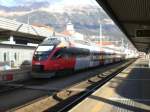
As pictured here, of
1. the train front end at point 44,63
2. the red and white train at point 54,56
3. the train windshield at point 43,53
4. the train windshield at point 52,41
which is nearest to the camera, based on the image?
the train front end at point 44,63

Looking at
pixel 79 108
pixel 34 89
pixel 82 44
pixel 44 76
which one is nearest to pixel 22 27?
pixel 82 44

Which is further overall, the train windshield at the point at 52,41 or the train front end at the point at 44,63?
the train windshield at the point at 52,41

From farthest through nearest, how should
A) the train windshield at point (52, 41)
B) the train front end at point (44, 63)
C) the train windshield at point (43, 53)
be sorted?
the train windshield at point (52, 41) < the train windshield at point (43, 53) < the train front end at point (44, 63)

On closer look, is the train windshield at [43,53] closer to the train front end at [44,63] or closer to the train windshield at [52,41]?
the train front end at [44,63]

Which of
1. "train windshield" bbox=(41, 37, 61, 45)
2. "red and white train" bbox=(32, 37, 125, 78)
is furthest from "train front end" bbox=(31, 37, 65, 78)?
"train windshield" bbox=(41, 37, 61, 45)

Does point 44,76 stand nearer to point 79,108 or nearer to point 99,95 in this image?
point 99,95

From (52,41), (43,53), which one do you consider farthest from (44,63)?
(52,41)

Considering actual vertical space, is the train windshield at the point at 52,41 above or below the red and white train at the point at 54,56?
above

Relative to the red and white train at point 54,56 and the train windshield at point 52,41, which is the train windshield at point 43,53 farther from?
the train windshield at point 52,41

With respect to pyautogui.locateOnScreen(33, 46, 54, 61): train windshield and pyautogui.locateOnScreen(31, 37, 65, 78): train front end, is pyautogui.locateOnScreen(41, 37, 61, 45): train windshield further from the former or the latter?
pyautogui.locateOnScreen(33, 46, 54, 61): train windshield

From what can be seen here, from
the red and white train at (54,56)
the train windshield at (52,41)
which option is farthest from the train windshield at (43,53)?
the train windshield at (52,41)

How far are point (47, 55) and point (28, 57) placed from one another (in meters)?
17.9

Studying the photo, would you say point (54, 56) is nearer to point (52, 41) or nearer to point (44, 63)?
point (44, 63)

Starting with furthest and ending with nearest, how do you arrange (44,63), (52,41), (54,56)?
(52,41) → (54,56) → (44,63)
